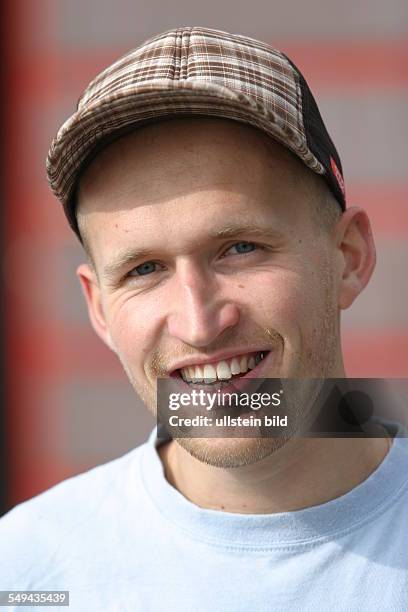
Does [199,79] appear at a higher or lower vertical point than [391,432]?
higher

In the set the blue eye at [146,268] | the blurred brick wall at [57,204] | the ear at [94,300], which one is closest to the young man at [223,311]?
the blue eye at [146,268]

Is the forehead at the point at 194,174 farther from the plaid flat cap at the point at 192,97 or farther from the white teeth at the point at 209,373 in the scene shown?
the white teeth at the point at 209,373

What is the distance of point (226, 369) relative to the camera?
1652 mm

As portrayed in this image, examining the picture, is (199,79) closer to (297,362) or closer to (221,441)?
(297,362)

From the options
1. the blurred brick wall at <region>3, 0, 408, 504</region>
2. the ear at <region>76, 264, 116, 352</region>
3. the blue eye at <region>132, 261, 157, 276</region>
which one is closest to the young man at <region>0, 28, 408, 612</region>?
the blue eye at <region>132, 261, 157, 276</region>

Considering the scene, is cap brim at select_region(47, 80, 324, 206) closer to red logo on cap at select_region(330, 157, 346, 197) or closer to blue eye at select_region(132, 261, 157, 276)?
red logo on cap at select_region(330, 157, 346, 197)

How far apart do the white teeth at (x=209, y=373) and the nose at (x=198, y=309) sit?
7 cm

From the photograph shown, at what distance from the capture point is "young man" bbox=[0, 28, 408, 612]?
161cm

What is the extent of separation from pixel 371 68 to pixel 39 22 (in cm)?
147

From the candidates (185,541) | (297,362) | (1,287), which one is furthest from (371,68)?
(185,541)

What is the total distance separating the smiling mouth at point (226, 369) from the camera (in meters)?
1.65

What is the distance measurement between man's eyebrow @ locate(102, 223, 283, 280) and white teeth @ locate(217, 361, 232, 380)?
257 mm

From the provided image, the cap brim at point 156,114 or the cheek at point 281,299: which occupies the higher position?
the cap brim at point 156,114

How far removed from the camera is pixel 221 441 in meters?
1.64
